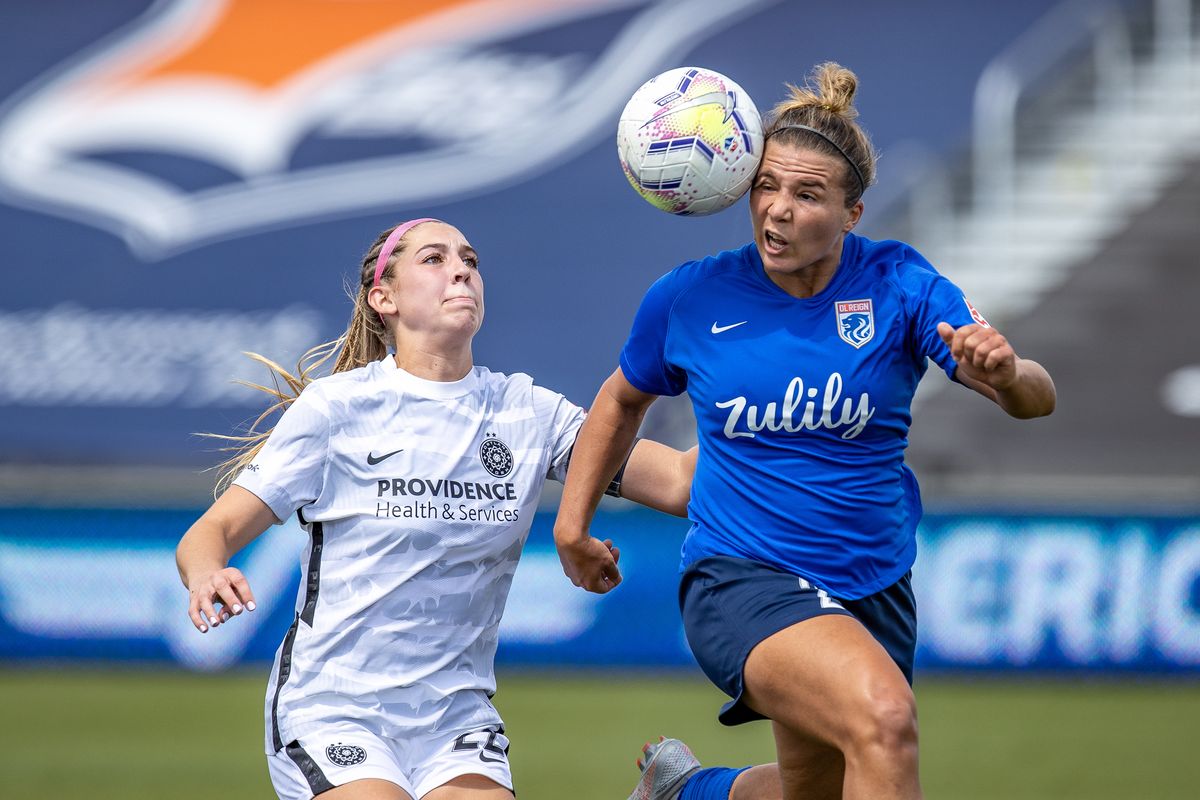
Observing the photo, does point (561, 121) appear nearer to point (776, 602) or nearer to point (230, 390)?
point (230, 390)

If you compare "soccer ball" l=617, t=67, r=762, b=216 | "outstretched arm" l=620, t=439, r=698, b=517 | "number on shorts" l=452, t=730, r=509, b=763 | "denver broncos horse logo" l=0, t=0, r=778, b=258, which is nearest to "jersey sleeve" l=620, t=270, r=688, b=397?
"soccer ball" l=617, t=67, r=762, b=216

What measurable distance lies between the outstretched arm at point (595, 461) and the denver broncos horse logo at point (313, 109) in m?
13.5

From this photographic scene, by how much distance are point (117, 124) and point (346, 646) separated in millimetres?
15482

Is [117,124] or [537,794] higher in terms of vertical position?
[117,124]

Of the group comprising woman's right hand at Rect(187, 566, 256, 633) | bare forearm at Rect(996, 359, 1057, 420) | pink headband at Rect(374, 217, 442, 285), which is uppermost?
pink headband at Rect(374, 217, 442, 285)

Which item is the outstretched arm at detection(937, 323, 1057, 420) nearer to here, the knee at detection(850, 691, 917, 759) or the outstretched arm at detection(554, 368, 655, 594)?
the knee at detection(850, 691, 917, 759)

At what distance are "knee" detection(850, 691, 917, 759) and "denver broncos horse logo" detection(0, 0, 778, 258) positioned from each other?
47.4 ft

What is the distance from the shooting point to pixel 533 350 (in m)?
16.5

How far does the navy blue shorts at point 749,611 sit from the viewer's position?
3.92 meters

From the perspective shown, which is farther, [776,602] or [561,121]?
[561,121]

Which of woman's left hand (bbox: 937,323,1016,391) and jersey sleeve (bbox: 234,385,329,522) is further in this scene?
jersey sleeve (bbox: 234,385,329,522)

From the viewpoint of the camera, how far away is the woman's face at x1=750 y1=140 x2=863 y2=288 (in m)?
3.99

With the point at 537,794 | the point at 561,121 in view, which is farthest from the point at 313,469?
the point at 561,121

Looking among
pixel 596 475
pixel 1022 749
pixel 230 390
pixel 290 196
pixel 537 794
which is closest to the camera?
pixel 596 475
